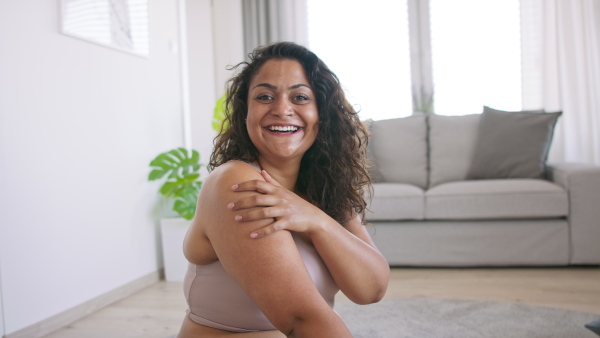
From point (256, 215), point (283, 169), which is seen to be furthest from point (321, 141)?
point (256, 215)

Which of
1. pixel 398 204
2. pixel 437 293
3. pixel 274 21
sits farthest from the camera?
pixel 274 21

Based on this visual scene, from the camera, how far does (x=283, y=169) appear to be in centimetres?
125

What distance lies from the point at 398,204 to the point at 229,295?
200cm

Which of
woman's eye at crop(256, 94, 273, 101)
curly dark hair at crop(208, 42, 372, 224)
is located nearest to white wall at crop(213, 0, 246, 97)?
curly dark hair at crop(208, 42, 372, 224)

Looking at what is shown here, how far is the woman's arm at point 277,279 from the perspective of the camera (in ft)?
2.96

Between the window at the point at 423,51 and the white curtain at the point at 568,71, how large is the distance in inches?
6.1

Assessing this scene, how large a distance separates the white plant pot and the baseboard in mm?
125

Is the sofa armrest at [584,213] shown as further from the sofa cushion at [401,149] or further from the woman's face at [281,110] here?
the woman's face at [281,110]

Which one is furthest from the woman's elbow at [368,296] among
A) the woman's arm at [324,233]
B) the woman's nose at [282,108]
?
the woman's nose at [282,108]

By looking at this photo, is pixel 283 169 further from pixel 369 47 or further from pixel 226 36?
pixel 226 36

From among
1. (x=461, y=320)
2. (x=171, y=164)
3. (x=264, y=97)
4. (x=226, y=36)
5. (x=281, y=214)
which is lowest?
(x=461, y=320)

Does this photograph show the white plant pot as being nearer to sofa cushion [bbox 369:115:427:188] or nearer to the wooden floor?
the wooden floor

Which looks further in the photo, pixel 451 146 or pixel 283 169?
pixel 451 146

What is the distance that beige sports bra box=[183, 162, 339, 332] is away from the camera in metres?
1.12
